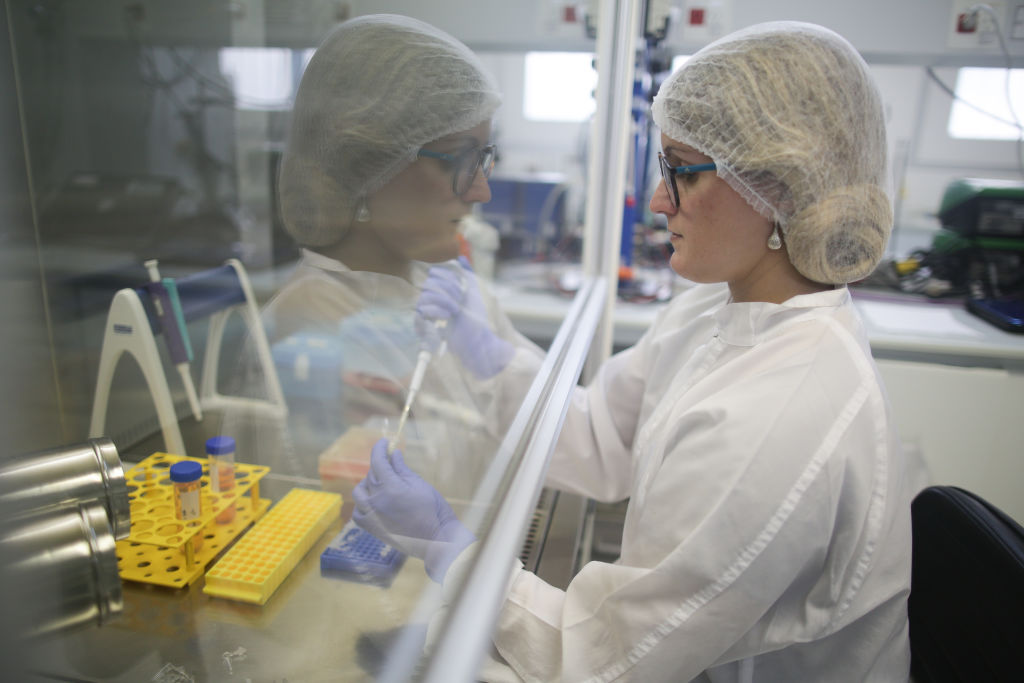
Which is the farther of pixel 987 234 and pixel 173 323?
pixel 987 234

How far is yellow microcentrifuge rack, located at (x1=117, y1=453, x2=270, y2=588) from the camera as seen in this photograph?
689 millimetres

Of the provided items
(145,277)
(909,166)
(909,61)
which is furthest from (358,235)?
(909,166)

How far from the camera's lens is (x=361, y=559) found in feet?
2.54

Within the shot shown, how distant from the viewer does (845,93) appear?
2.64ft

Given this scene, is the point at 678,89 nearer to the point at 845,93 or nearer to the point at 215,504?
the point at 845,93

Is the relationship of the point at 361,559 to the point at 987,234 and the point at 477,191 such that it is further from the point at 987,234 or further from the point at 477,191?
the point at 987,234

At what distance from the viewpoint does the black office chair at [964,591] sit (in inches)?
30.0

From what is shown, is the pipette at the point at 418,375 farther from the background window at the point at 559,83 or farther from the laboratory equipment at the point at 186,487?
the background window at the point at 559,83

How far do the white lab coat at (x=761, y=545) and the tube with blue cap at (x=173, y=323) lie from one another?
54cm

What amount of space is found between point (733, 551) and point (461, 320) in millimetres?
666

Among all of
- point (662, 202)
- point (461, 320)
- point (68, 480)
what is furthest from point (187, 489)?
point (662, 202)

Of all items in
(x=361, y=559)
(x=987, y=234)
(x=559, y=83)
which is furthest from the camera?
(x=987, y=234)

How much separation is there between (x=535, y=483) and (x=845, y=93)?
2.04ft

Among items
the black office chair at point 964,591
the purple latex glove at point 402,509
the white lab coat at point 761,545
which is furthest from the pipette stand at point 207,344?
the black office chair at point 964,591
